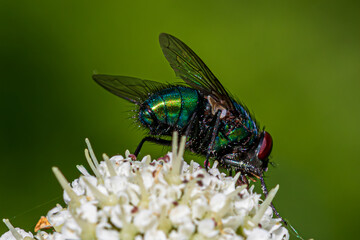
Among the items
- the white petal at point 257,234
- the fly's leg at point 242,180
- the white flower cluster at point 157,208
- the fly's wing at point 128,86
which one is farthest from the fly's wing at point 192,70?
the white petal at point 257,234

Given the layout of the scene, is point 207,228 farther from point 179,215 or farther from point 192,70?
point 192,70

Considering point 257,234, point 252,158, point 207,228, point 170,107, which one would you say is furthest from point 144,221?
point 252,158

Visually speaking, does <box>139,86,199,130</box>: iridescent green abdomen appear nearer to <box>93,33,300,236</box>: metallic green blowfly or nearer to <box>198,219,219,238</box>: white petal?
<box>93,33,300,236</box>: metallic green blowfly

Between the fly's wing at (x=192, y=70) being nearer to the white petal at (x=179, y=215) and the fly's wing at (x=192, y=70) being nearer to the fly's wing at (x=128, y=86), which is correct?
the fly's wing at (x=128, y=86)

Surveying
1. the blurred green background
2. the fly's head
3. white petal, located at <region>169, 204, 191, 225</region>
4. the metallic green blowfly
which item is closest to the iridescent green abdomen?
the metallic green blowfly

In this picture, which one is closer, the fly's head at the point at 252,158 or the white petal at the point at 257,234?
the white petal at the point at 257,234

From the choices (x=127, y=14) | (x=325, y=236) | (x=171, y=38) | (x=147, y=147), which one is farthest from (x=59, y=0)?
(x=325, y=236)

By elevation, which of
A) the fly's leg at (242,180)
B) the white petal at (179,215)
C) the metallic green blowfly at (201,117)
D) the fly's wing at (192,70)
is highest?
the fly's wing at (192,70)
